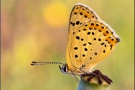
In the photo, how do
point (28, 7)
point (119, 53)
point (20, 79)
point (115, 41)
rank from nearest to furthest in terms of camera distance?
point (115, 41) → point (20, 79) → point (28, 7) → point (119, 53)

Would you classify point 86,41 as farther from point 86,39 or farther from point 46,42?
point 46,42

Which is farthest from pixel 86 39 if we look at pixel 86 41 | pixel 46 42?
pixel 46 42

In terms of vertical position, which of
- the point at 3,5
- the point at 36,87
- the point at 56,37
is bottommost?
the point at 36,87

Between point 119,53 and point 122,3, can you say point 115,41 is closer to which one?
point 119,53

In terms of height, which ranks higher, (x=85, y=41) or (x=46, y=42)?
(x=85, y=41)

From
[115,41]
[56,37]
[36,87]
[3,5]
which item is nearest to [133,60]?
[56,37]

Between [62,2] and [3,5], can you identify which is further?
[62,2]

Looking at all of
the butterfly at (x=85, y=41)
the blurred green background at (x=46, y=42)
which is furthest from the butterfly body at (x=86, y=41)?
the blurred green background at (x=46, y=42)

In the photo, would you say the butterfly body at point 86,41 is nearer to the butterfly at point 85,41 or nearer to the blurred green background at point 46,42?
the butterfly at point 85,41
